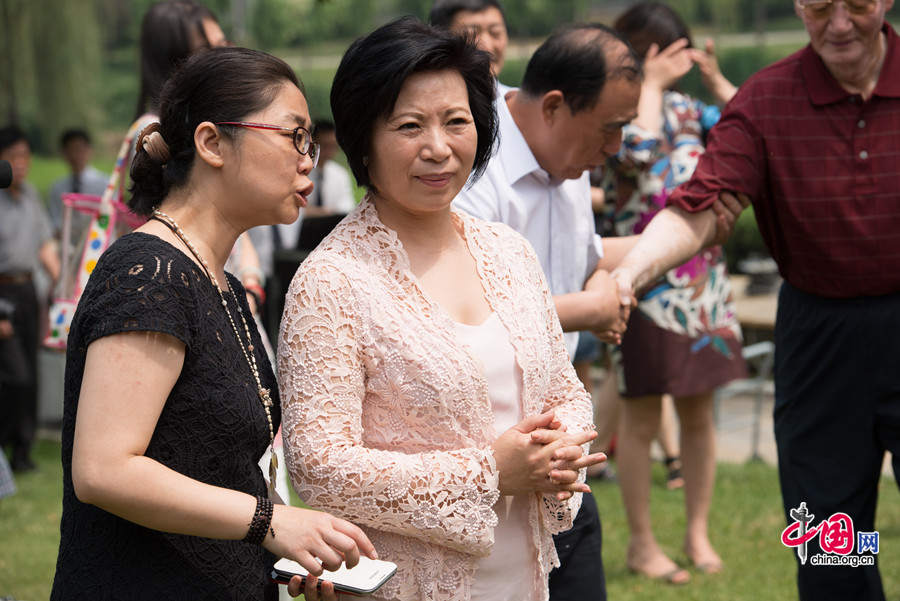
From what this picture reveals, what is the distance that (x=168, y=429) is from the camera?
191cm

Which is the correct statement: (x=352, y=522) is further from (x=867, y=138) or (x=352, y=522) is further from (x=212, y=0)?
(x=212, y=0)

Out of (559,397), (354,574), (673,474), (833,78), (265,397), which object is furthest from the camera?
(673,474)

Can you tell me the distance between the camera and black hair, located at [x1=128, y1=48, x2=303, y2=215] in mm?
2049

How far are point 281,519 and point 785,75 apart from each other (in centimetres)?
220

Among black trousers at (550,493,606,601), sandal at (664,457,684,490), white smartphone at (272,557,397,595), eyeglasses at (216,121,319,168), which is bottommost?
sandal at (664,457,684,490)

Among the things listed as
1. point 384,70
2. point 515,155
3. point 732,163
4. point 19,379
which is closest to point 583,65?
point 515,155

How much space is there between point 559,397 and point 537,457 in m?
0.32

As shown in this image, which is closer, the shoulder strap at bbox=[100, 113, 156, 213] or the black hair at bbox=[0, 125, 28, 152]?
the shoulder strap at bbox=[100, 113, 156, 213]

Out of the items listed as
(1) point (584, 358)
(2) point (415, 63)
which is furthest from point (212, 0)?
(2) point (415, 63)

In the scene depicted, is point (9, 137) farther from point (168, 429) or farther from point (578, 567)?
point (168, 429)

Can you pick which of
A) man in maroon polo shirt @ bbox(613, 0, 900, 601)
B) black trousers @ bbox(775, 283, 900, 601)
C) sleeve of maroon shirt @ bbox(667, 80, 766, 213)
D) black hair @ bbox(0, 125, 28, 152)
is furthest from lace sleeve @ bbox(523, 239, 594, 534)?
black hair @ bbox(0, 125, 28, 152)

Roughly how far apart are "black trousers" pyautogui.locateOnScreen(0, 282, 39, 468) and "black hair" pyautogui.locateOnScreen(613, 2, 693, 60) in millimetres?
5079

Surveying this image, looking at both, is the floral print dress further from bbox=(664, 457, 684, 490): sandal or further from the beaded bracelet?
the beaded bracelet

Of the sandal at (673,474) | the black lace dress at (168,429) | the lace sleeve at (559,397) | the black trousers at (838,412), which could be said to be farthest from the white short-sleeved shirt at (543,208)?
the sandal at (673,474)
